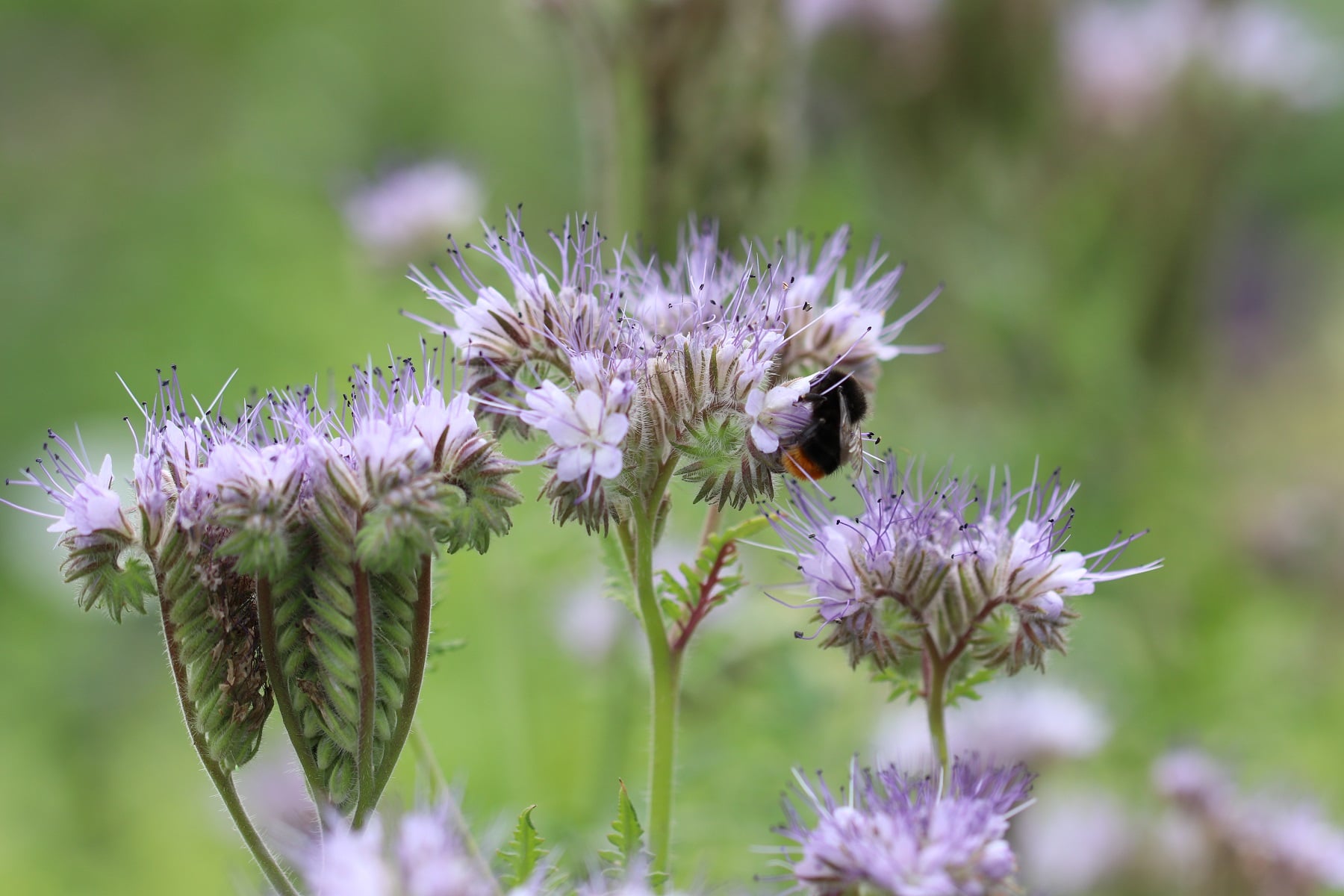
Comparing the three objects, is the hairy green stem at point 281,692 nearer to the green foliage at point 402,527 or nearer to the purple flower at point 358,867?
the green foliage at point 402,527

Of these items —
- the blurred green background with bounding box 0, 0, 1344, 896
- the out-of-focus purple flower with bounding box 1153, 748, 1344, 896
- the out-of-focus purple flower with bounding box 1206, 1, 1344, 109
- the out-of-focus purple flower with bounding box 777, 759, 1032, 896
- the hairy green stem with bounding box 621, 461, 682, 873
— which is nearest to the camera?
the out-of-focus purple flower with bounding box 777, 759, 1032, 896

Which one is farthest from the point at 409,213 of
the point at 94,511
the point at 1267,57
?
the point at 1267,57

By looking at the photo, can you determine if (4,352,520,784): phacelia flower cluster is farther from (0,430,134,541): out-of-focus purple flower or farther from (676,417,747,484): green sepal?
(676,417,747,484): green sepal

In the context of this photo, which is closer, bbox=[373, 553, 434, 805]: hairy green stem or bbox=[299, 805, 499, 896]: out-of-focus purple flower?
bbox=[299, 805, 499, 896]: out-of-focus purple flower

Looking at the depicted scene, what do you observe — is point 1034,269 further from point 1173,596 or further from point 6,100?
point 6,100

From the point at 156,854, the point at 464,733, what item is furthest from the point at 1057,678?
the point at 156,854

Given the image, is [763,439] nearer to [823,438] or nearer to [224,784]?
[823,438]

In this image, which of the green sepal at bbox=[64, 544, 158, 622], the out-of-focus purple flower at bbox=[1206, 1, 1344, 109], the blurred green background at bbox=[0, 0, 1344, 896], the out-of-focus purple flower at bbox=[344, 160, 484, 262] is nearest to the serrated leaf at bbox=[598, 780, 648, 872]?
the blurred green background at bbox=[0, 0, 1344, 896]
